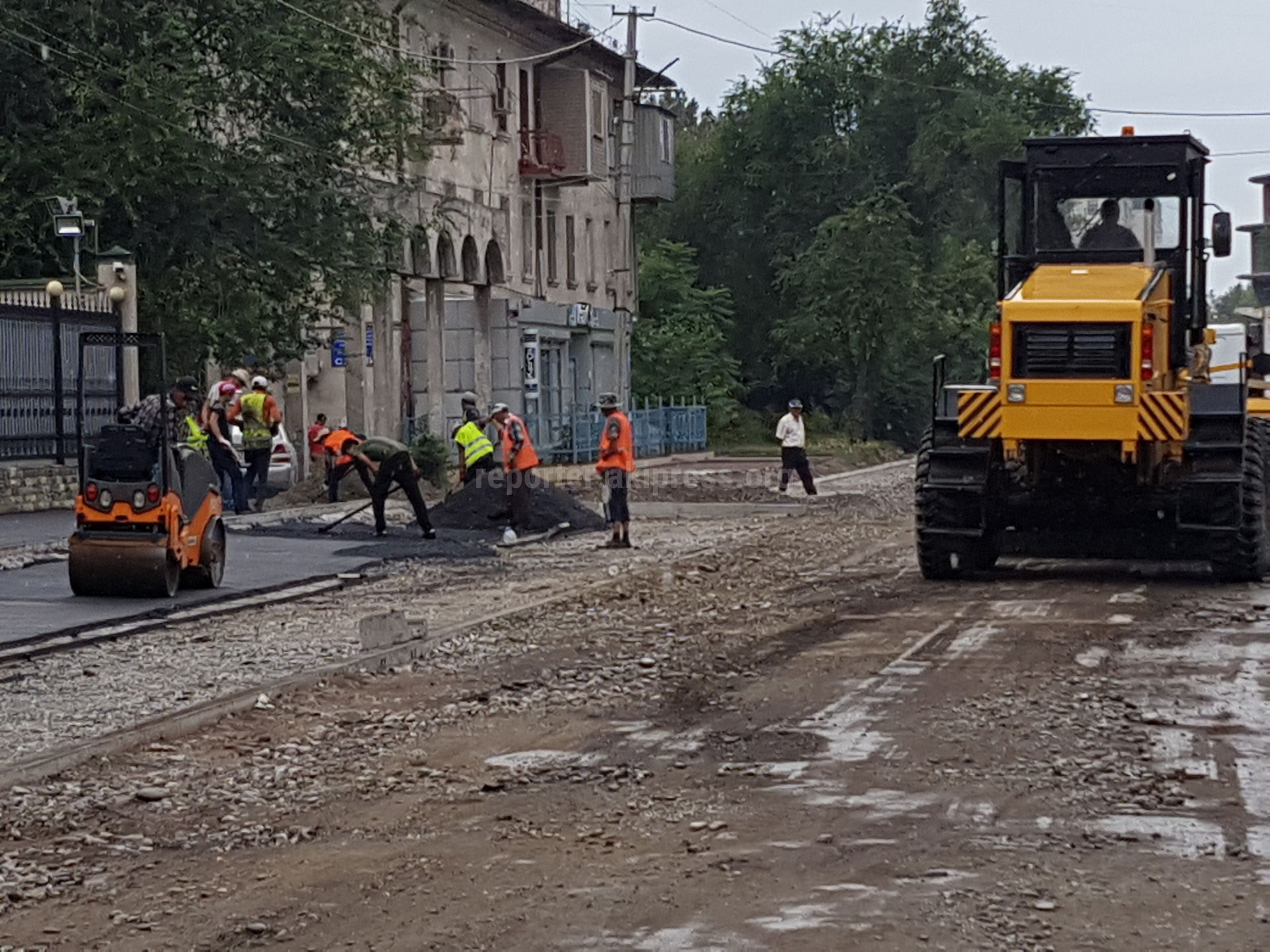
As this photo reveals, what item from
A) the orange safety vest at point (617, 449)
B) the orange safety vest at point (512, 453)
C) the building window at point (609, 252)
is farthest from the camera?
the building window at point (609, 252)

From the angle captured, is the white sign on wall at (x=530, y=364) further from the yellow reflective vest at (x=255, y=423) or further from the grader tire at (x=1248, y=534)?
the grader tire at (x=1248, y=534)

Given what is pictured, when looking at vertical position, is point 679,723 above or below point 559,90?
below

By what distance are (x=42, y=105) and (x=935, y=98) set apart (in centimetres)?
4926

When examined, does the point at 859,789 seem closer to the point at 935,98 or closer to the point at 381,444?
the point at 381,444

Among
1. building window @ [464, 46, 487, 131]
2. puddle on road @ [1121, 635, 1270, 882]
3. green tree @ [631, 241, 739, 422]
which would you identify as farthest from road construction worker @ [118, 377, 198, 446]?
green tree @ [631, 241, 739, 422]

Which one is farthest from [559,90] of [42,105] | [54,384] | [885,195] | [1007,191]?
[1007,191]

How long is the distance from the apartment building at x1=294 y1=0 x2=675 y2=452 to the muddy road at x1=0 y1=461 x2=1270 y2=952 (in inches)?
998

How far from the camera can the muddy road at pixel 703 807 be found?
21.4ft

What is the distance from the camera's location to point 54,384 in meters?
27.0

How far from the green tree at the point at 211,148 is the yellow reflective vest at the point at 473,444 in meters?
4.47

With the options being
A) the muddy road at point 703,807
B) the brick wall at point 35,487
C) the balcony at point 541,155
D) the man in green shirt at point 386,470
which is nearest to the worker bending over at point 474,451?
the man in green shirt at point 386,470

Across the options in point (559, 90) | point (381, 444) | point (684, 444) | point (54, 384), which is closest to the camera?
point (381, 444)

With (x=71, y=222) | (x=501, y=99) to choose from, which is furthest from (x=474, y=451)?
(x=501, y=99)

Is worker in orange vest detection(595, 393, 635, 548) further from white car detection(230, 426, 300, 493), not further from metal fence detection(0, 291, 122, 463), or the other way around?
white car detection(230, 426, 300, 493)
